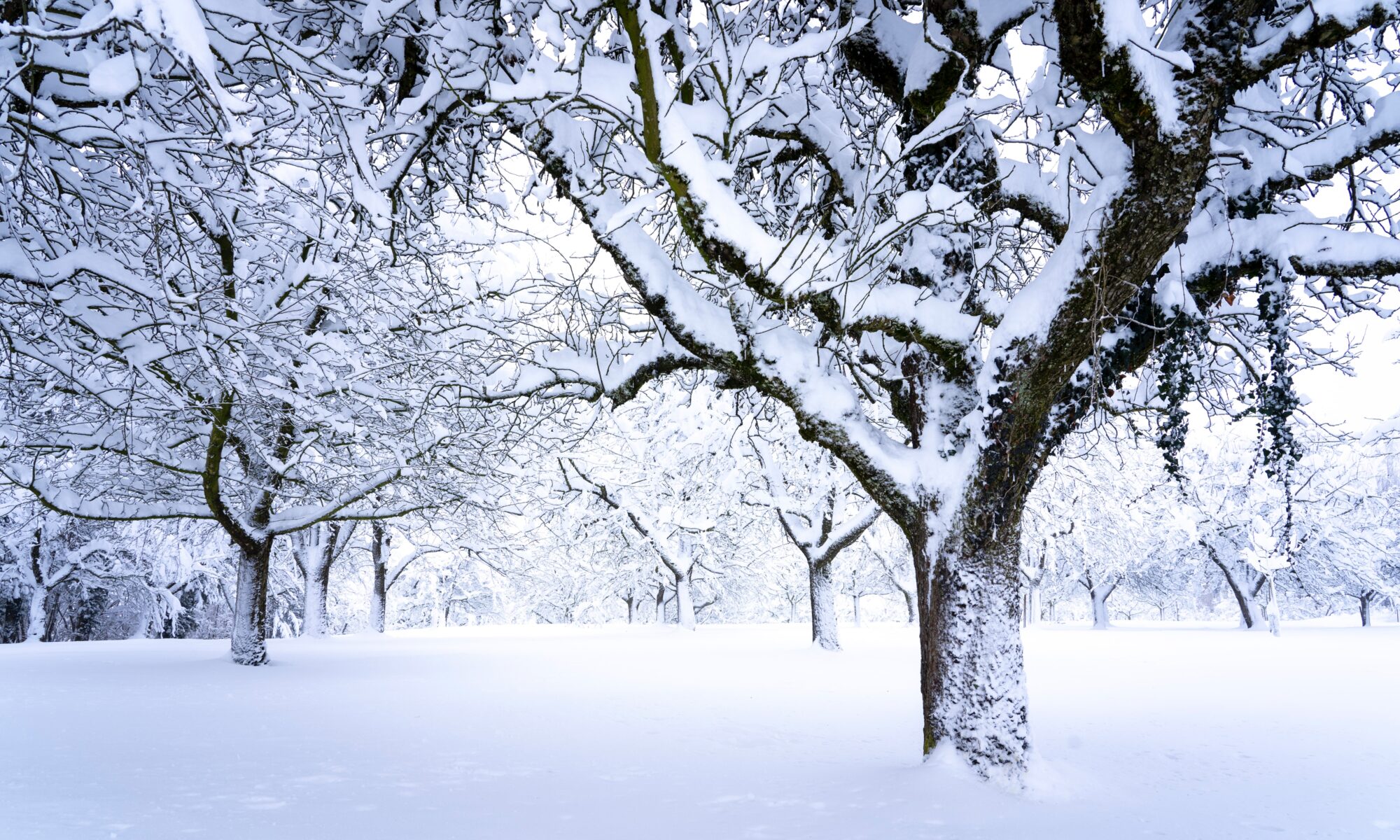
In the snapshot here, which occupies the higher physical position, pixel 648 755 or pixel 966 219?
pixel 966 219

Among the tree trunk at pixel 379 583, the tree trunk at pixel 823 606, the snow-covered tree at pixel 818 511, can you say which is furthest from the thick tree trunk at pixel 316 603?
the tree trunk at pixel 823 606

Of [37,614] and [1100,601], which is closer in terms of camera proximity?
[37,614]

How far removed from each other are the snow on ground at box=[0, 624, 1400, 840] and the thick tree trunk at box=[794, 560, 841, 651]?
165 inches

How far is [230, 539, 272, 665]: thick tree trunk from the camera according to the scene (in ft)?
38.0

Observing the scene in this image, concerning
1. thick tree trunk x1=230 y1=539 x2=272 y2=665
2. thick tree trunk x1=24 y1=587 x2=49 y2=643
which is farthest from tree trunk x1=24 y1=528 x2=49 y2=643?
thick tree trunk x1=230 y1=539 x2=272 y2=665

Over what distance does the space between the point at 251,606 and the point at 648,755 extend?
878 centimetres

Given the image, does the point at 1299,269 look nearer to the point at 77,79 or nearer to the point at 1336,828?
the point at 1336,828

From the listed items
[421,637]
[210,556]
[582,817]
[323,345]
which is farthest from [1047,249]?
[210,556]

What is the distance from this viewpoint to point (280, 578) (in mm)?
25672

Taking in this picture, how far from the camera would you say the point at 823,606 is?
16.7 metres

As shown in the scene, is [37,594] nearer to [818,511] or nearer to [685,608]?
[685,608]

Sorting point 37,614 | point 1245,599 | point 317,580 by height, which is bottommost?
point 1245,599

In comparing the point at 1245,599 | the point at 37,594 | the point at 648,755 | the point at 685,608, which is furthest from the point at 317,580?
the point at 1245,599

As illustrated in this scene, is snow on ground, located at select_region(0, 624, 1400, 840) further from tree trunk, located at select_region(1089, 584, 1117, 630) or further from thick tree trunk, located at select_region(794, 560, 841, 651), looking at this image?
tree trunk, located at select_region(1089, 584, 1117, 630)
